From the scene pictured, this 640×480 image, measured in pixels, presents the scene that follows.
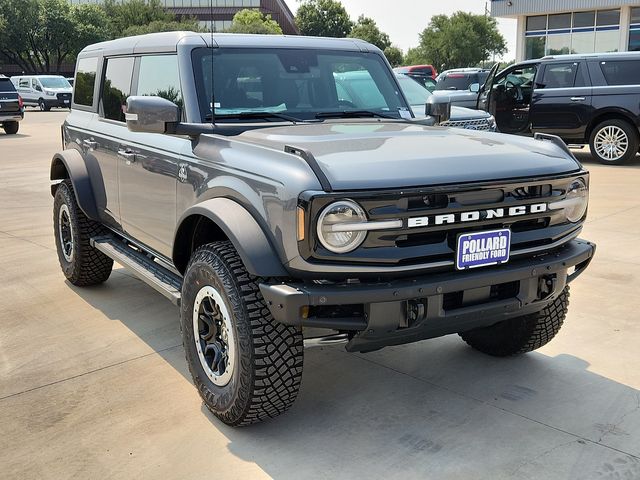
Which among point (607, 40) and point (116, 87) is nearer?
point (116, 87)

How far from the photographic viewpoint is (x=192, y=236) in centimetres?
381

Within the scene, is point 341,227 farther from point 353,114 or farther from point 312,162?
point 353,114

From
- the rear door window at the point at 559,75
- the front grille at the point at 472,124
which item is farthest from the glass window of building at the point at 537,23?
the front grille at the point at 472,124

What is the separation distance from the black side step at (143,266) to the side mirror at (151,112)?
0.89 m

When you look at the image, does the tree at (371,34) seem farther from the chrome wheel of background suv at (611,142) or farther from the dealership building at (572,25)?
the chrome wheel of background suv at (611,142)

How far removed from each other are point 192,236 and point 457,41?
247 ft

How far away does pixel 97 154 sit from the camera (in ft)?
16.8

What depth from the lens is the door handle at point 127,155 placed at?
4.48 metres

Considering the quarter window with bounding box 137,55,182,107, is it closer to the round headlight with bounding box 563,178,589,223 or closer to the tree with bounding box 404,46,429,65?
the round headlight with bounding box 563,178,589,223

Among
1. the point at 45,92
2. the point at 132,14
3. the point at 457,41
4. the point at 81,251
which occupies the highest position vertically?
the point at 132,14

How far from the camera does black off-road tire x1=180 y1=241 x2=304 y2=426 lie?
311 centimetres

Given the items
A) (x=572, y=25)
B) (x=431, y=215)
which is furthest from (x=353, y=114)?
(x=572, y=25)

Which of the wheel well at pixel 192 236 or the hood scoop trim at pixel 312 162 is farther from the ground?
the hood scoop trim at pixel 312 162

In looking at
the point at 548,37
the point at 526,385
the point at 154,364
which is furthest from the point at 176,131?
the point at 548,37
